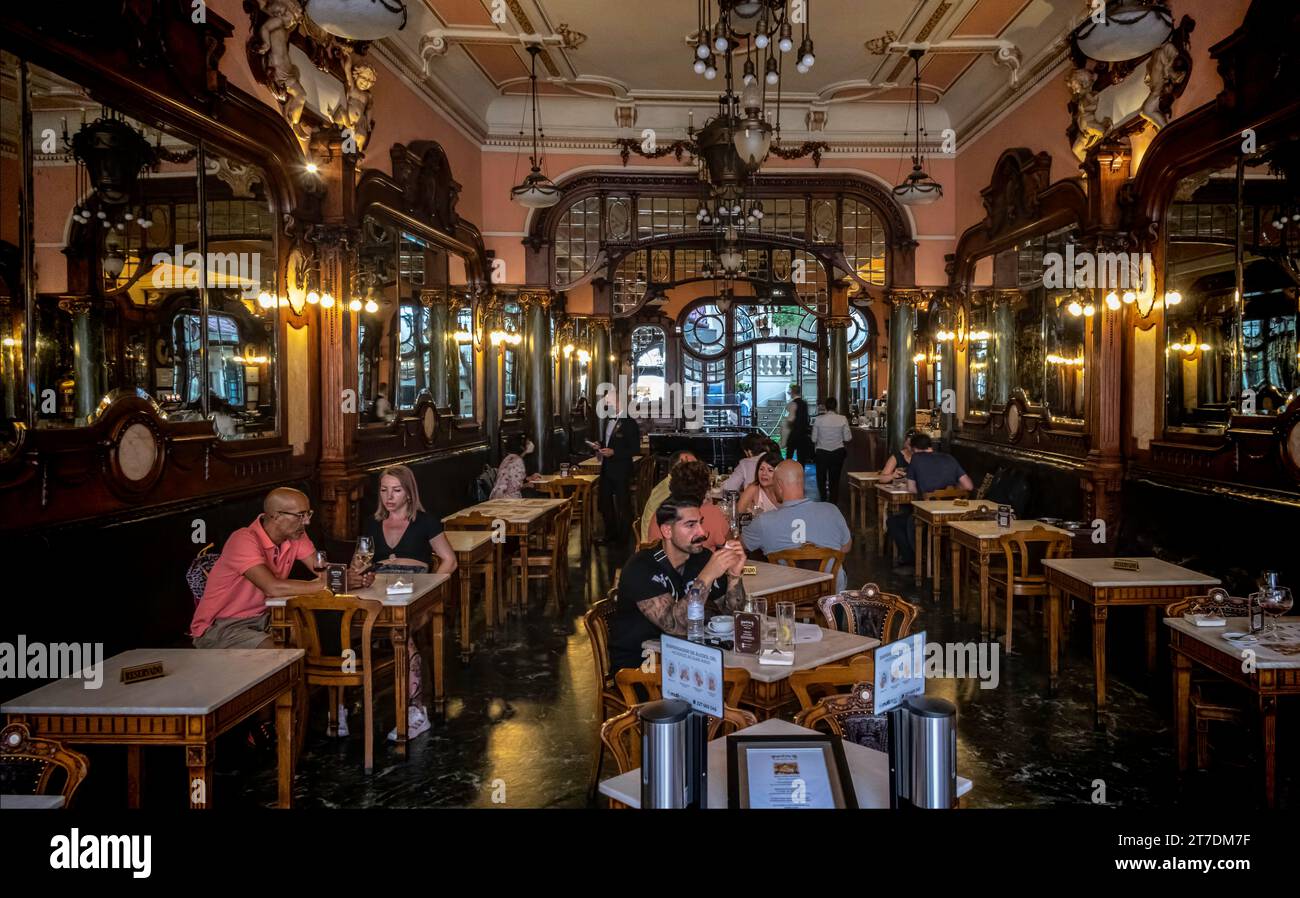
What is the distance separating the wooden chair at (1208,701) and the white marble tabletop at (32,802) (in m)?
4.24

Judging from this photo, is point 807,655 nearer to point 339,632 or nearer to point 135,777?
point 339,632

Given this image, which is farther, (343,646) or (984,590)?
(984,590)

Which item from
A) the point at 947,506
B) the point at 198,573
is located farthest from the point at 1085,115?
the point at 198,573

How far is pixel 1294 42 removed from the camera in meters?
4.72

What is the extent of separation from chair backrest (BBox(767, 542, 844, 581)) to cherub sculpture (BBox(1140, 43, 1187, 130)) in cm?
411

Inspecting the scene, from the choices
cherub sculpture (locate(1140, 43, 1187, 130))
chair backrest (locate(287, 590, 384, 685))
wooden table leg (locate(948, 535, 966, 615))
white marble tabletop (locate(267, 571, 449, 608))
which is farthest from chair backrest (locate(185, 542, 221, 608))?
cherub sculpture (locate(1140, 43, 1187, 130))

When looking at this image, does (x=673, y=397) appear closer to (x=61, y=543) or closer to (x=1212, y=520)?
(x=1212, y=520)

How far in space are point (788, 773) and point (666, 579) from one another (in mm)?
1710

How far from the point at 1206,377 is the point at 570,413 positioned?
11.2 m

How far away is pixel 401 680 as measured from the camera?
4.22 m

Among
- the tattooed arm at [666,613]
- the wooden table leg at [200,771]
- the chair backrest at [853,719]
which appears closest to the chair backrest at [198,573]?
the wooden table leg at [200,771]

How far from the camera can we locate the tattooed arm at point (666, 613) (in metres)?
3.45

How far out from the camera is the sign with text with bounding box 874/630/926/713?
6.00 ft

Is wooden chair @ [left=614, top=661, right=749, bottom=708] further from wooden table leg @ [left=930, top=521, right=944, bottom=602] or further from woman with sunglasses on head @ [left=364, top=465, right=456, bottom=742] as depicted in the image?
wooden table leg @ [left=930, top=521, right=944, bottom=602]
